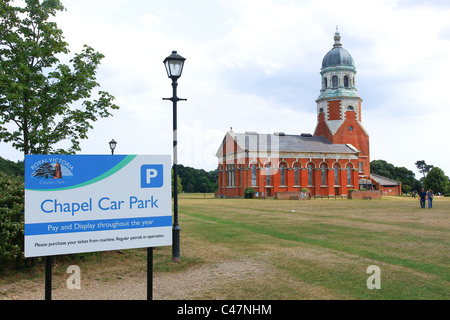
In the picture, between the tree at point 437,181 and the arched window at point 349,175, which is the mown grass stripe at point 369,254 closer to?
the arched window at point 349,175

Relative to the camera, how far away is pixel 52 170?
5.39 m

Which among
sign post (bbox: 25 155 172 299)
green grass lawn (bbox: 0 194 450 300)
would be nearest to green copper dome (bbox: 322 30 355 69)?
green grass lawn (bbox: 0 194 450 300)

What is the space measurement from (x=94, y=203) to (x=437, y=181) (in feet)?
301

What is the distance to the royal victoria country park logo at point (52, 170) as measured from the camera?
531 cm

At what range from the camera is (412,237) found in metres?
13.4

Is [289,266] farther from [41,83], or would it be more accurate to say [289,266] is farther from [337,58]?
[337,58]

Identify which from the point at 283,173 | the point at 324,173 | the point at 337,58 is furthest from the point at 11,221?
Result: the point at 337,58

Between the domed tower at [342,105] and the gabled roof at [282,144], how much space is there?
3.30m

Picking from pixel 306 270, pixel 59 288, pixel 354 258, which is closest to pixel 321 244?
pixel 354 258

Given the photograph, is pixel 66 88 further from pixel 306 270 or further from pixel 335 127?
pixel 335 127

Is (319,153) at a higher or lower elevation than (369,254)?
higher

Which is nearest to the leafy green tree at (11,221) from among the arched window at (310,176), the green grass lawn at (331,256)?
the green grass lawn at (331,256)

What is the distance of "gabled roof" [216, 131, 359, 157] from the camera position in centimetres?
6150
